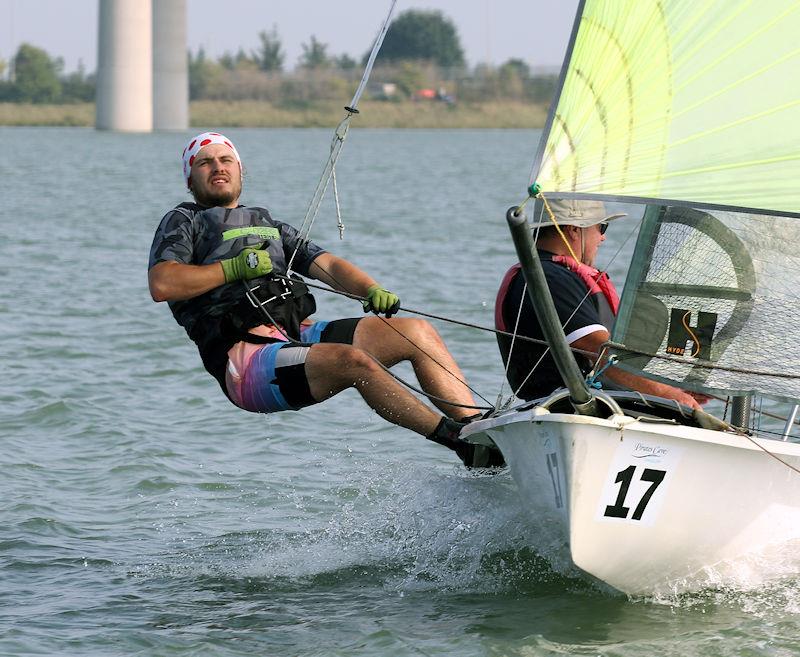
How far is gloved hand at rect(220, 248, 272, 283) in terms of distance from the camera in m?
4.95

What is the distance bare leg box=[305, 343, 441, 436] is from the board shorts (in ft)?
0.25

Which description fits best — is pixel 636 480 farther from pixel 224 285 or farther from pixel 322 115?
pixel 322 115

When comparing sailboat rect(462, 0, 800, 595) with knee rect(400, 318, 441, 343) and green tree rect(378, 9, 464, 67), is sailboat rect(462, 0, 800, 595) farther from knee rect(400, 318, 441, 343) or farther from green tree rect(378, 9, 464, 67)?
green tree rect(378, 9, 464, 67)

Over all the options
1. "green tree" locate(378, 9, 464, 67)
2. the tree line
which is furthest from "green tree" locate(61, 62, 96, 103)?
"green tree" locate(378, 9, 464, 67)

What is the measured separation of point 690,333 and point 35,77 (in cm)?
8480

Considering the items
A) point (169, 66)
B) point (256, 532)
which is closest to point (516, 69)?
point (169, 66)

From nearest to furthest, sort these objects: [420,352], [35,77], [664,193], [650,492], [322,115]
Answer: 1. [664,193]
2. [650,492]
3. [420,352]
4. [322,115]
5. [35,77]

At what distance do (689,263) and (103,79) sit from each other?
2310 inches

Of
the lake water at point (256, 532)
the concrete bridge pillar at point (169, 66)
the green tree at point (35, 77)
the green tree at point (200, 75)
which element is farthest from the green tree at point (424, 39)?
the lake water at point (256, 532)

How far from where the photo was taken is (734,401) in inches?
187

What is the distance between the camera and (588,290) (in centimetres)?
490

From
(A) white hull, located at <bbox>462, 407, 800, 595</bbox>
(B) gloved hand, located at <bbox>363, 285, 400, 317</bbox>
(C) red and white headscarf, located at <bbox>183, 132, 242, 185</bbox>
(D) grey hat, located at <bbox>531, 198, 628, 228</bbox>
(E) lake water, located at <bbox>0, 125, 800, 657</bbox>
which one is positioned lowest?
(E) lake water, located at <bbox>0, 125, 800, 657</bbox>

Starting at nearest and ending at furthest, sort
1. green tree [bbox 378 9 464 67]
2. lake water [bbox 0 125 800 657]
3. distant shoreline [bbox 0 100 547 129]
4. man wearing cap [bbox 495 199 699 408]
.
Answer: lake water [bbox 0 125 800 657]
man wearing cap [bbox 495 199 699 408]
distant shoreline [bbox 0 100 547 129]
green tree [bbox 378 9 464 67]

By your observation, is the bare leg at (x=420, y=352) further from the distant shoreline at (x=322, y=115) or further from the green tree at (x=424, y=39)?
the green tree at (x=424, y=39)
